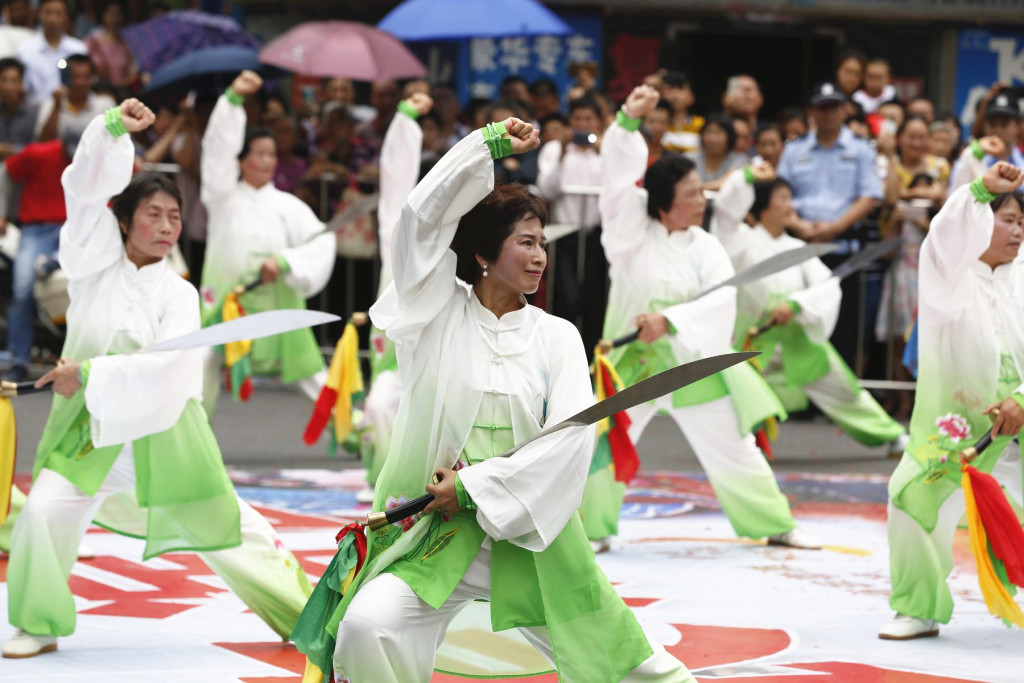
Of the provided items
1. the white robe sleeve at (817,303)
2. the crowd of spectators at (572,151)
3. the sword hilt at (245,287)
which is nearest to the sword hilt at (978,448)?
the white robe sleeve at (817,303)

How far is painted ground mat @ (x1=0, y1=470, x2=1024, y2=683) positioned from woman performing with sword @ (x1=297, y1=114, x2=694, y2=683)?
158mm

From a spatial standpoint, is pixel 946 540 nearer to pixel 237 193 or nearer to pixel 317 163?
pixel 237 193

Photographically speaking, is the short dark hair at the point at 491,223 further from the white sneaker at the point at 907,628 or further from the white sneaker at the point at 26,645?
the white sneaker at the point at 907,628

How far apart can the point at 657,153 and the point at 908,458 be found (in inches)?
174

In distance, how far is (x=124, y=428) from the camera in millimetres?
4391

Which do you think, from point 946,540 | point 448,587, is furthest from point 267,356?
point 448,587

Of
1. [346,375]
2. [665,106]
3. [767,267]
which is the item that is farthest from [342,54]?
[767,267]

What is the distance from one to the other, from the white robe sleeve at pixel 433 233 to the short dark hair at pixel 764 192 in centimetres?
478

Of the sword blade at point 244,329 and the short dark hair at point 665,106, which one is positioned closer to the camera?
the sword blade at point 244,329

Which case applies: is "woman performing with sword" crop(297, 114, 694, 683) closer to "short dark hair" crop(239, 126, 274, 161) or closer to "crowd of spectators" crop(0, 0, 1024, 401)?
"short dark hair" crop(239, 126, 274, 161)

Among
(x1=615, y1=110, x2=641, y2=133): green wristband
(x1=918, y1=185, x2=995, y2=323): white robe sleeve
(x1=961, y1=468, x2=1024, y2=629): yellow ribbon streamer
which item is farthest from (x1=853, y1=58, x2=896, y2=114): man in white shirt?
(x1=961, y1=468, x2=1024, y2=629): yellow ribbon streamer

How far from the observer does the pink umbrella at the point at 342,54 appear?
965 centimetres

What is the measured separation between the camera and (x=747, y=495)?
238 inches

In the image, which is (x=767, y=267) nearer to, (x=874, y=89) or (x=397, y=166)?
(x=397, y=166)
